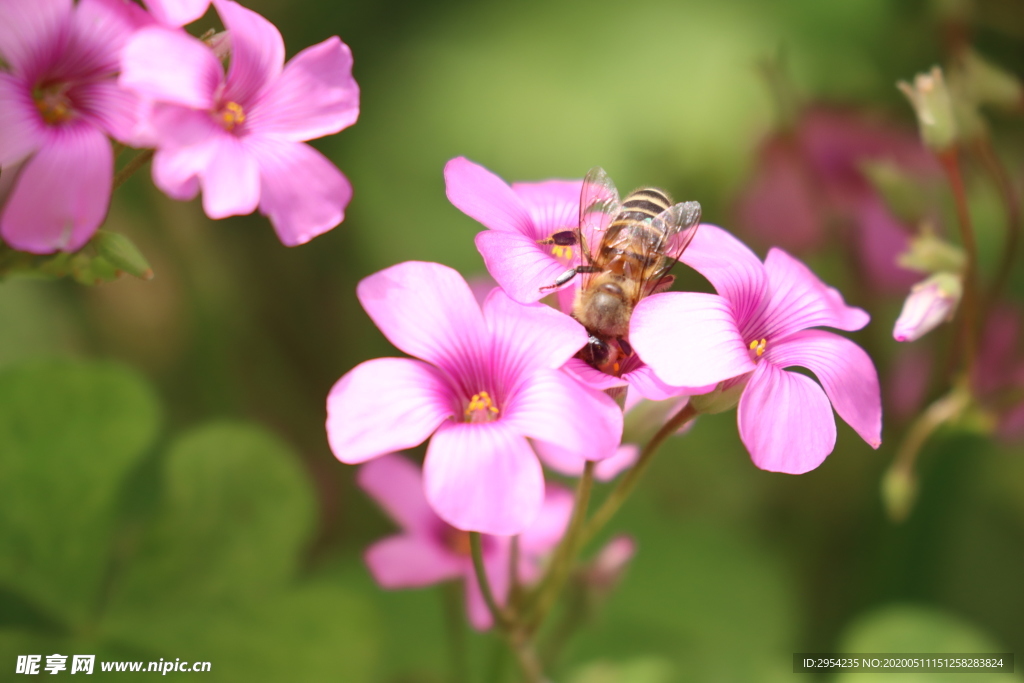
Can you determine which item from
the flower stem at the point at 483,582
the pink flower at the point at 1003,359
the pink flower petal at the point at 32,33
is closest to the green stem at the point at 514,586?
the flower stem at the point at 483,582

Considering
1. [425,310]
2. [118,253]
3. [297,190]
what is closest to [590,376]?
[425,310]

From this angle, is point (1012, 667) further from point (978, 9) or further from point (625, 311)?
point (978, 9)

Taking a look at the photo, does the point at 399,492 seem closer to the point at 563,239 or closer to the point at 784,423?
the point at 563,239

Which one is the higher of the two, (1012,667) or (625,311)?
(625,311)

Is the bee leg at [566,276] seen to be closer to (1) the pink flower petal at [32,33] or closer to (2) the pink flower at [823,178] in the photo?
(1) the pink flower petal at [32,33]

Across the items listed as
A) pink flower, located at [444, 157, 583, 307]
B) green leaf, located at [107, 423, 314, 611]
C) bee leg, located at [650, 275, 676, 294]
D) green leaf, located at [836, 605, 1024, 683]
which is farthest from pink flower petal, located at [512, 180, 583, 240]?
green leaf, located at [836, 605, 1024, 683]

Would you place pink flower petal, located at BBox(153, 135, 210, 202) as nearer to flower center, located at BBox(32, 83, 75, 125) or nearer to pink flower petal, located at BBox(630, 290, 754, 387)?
flower center, located at BBox(32, 83, 75, 125)

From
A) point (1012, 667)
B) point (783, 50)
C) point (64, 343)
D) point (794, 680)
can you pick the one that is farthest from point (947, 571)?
point (64, 343)
